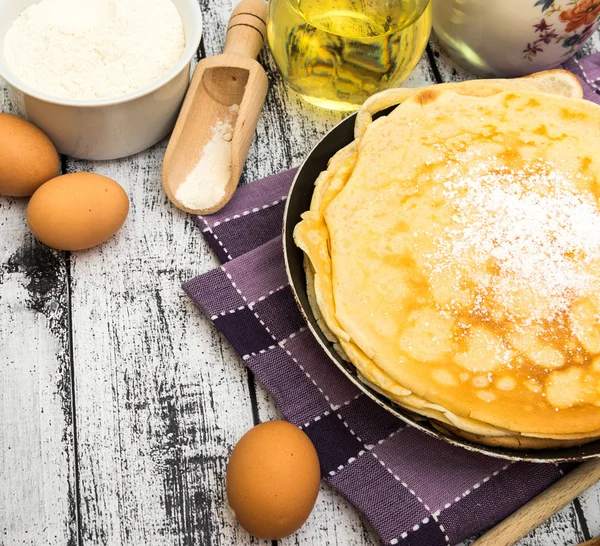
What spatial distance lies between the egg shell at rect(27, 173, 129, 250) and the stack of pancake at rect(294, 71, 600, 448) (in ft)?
1.16

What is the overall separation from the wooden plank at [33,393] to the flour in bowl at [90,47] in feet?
0.83

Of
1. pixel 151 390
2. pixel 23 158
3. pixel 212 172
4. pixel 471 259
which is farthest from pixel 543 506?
pixel 23 158

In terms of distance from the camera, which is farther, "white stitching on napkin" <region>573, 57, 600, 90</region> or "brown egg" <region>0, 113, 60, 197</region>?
"white stitching on napkin" <region>573, 57, 600, 90</region>

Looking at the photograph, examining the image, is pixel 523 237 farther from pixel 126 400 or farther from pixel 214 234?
pixel 126 400

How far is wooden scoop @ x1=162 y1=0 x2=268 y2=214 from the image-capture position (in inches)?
54.6

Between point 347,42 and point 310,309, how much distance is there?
21.7 inches

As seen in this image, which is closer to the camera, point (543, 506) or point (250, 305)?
point (543, 506)

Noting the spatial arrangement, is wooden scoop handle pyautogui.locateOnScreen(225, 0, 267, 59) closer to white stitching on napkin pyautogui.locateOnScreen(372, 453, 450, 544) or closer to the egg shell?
the egg shell

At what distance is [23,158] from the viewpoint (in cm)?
128

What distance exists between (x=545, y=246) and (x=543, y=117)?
0.87ft

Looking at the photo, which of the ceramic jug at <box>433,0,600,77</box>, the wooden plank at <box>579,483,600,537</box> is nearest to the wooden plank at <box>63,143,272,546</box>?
the wooden plank at <box>579,483,600,537</box>

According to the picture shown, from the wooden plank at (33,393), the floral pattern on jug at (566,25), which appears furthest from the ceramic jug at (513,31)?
the wooden plank at (33,393)

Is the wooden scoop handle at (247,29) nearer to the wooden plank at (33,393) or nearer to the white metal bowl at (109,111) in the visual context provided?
the white metal bowl at (109,111)

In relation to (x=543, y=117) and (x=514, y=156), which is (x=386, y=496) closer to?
(x=514, y=156)
